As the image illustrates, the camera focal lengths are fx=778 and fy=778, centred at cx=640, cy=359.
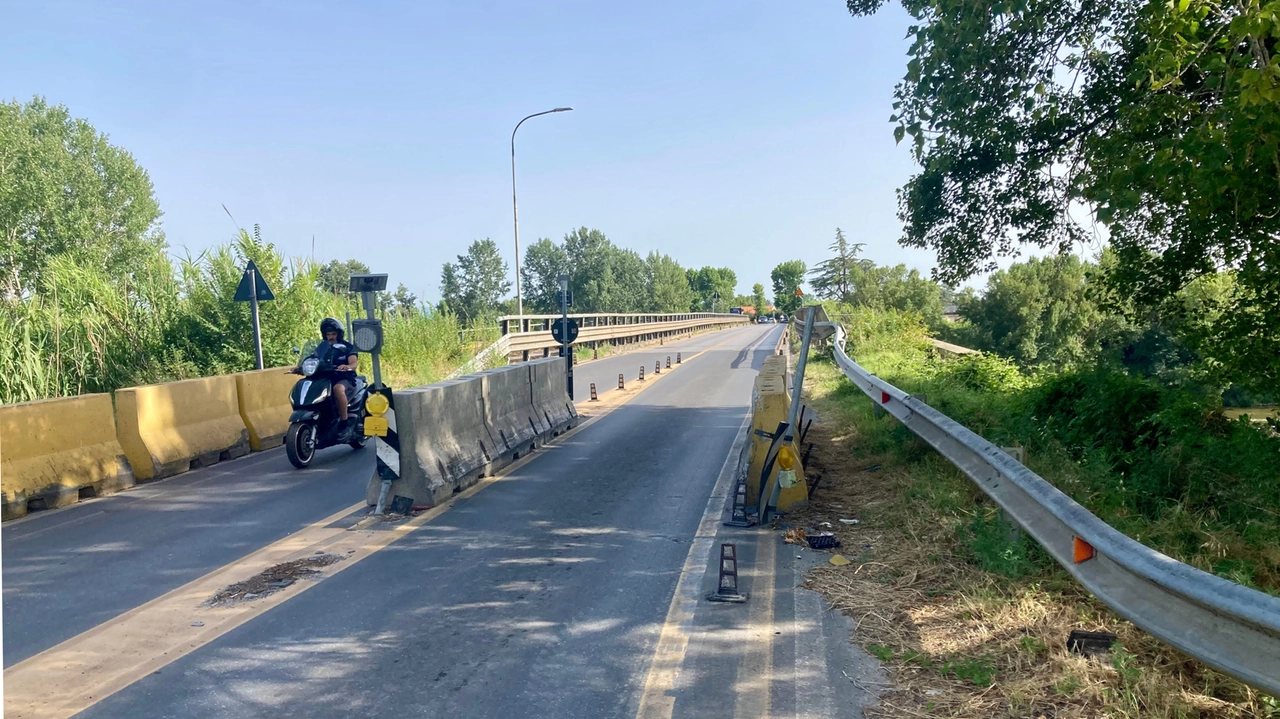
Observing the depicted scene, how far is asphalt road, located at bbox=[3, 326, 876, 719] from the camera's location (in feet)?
12.7

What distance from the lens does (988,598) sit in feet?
15.0

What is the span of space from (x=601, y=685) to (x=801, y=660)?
1114 millimetres

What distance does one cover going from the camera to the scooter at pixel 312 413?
9.75m

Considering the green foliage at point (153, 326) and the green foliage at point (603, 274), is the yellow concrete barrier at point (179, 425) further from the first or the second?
the green foliage at point (603, 274)

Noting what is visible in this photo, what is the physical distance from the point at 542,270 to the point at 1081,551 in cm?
7992

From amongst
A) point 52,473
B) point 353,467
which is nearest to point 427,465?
point 353,467

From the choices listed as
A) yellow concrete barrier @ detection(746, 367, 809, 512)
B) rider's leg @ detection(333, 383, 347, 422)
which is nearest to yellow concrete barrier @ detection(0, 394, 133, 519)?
rider's leg @ detection(333, 383, 347, 422)

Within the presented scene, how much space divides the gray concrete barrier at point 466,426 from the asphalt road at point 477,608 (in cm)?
41

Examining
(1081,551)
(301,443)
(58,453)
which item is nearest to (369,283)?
(301,443)

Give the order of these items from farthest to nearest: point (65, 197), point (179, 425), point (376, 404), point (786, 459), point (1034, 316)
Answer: point (1034, 316) → point (65, 197) → point (179, 425) → point (376, 404) → point (786, 459)

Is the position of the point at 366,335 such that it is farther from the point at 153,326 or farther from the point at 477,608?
the point at 153,326

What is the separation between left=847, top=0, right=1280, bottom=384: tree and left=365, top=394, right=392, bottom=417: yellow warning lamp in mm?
5489

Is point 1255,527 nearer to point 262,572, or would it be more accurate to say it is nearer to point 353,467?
point 262,572

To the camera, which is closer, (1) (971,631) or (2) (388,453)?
(1) (971,631)
